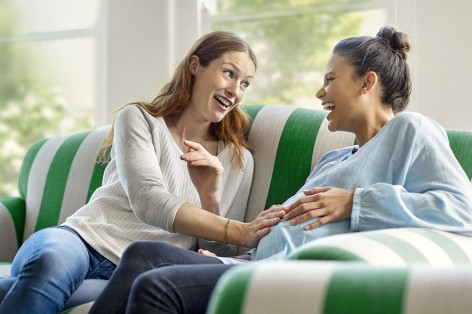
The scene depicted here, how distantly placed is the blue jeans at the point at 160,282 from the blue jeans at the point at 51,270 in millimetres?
287

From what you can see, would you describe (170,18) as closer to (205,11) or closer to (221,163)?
(205,11)

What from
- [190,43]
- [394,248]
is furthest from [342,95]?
[190,43]

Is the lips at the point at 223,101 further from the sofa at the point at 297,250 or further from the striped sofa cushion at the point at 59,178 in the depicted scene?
the striped sofa cushion at the point at 59,178

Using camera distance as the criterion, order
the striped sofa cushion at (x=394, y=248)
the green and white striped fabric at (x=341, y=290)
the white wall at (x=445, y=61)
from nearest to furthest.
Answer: the green and white striped fabric at (x=341, y=290) → the striped sofa cushion at (x=394, y=248) → the white wall at (x=445, y=61)

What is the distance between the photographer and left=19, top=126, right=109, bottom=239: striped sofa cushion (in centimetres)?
290

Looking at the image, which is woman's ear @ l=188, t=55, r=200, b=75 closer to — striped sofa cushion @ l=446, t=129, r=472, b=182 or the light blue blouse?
the light blue blouse

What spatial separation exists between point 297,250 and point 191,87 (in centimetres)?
116

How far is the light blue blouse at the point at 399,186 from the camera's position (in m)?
1.95

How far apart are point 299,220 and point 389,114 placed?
41 cm

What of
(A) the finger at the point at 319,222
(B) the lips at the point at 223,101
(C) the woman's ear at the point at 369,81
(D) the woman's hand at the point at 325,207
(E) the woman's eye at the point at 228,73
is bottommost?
(A) the finger at the point at 319,222

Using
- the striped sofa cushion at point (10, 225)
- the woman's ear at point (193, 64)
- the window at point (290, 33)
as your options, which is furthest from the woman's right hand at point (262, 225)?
the window at point (290, 33)

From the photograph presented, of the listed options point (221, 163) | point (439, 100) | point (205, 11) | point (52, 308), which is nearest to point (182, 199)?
point (221, 163)

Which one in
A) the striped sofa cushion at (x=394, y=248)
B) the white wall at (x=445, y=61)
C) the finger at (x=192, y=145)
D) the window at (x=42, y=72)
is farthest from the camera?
the window at (x=42, y=72)

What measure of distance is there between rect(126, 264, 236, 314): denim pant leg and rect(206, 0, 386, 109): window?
1.69m
